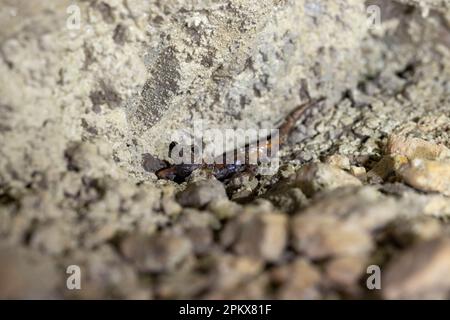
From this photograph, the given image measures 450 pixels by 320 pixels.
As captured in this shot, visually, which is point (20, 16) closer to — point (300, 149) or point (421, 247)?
point (421, 247)

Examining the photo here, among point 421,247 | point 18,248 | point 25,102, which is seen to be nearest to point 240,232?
point 421,247

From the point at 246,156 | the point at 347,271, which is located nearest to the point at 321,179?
the point at 347,271

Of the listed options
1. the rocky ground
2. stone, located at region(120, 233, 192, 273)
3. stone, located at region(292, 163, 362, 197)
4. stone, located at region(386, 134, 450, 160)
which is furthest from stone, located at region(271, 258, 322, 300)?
stone, located at region(386, 134, 450, 160)

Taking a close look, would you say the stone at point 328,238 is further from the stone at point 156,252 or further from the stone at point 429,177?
the stone at point 429,177

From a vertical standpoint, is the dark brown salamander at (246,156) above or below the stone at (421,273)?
above

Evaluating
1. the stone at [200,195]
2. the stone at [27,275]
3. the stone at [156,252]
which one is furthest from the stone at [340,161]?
the stone at [27,275]

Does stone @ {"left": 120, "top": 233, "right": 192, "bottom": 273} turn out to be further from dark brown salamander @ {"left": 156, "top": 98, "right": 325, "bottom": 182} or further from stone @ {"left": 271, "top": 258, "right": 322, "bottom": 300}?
dark brown salamander @ {"left": 156, "top": 98, "right": 325, "bottom": 182}

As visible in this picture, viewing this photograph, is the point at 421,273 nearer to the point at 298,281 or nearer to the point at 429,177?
the point at 298,281
